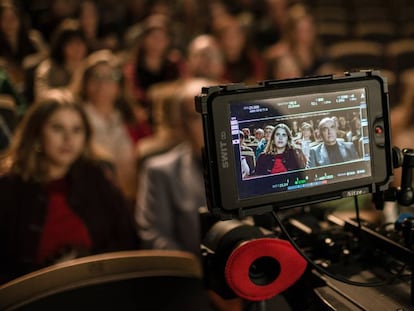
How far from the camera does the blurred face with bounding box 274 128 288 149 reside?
2.89ft

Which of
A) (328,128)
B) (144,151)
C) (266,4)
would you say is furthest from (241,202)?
(266,4)

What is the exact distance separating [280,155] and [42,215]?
46.4 inches

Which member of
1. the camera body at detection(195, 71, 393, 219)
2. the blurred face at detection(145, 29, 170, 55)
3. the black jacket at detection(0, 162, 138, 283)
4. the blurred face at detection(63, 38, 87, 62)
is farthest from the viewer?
the blurred face at detection(145, 29, 170, 55)

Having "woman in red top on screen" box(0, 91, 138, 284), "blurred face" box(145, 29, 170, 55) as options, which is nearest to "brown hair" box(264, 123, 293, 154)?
"woman in red top on screen" box(0, 91, 138, 284)

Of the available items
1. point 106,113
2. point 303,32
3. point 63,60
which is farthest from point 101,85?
point 303,32

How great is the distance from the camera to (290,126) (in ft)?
2.90

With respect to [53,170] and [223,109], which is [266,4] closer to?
[53,170]

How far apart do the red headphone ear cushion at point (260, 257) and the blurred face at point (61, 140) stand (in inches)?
46.2

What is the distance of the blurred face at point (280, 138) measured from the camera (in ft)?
2.89

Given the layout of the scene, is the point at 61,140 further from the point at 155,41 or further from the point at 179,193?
the point at 155,41

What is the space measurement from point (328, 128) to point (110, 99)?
2046mm

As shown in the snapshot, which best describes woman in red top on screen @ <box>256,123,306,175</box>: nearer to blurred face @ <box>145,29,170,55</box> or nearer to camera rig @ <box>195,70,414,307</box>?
camera rig @ <box>195,70,414,307</box>

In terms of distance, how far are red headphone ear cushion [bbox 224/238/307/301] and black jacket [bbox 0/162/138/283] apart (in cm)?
103

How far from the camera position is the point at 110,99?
2840 mm
